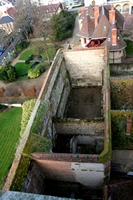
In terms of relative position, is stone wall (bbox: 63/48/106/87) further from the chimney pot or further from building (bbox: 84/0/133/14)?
building (bbox: 84/0/133/14)

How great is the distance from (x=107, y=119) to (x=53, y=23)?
31435 millimetres

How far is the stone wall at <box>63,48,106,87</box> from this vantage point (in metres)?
22.3

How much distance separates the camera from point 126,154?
14422 millimetres

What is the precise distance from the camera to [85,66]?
23.5m

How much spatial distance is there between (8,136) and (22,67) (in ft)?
61.8

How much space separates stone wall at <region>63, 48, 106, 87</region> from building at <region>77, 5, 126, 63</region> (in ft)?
13.5

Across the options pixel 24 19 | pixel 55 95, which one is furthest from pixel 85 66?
pixel 24 19

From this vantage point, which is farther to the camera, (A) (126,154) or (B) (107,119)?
(A) (126,154)

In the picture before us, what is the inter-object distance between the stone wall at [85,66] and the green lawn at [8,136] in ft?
30.8

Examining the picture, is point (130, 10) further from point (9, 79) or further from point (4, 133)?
point (4, 133)

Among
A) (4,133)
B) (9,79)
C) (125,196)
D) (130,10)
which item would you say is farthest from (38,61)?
(125,196)

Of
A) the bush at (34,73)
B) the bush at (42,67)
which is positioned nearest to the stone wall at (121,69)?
the bush at (34,73)

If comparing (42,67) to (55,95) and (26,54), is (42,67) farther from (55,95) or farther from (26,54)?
(55,95)

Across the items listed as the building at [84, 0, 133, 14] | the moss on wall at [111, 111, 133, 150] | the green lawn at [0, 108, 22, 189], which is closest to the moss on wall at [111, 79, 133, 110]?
the moss on wall at [111, 111, 133, 150]
